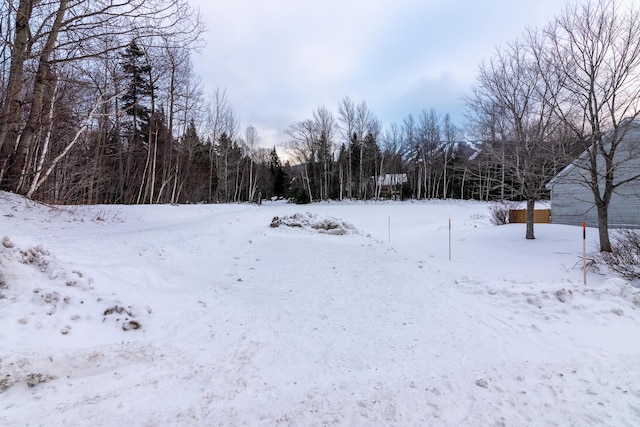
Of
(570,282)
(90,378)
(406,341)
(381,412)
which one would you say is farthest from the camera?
(570,282)

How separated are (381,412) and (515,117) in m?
13.3

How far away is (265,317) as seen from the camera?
16.5 ft

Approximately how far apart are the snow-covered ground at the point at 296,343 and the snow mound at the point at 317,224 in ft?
23.2

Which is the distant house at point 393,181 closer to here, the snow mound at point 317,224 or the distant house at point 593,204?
the distant house at point 593,204

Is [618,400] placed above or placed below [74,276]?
below

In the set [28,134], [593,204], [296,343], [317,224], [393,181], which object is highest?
[393,181]

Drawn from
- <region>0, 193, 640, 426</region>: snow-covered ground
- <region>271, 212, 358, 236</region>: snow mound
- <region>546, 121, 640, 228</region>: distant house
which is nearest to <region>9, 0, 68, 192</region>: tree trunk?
<region>0, 193, 640, 426</region>: snow-covered ground

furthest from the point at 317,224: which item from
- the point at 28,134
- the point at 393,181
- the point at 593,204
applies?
the point at 393,181

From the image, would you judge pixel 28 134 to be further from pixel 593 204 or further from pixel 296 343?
pixel 593 204

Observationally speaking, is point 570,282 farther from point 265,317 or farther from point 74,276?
point 74,276

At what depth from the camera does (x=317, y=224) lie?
15.4m

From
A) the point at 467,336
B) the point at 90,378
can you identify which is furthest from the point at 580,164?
the point at 90,378

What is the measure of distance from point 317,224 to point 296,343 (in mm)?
11318

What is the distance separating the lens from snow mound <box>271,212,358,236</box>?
1502 cm
